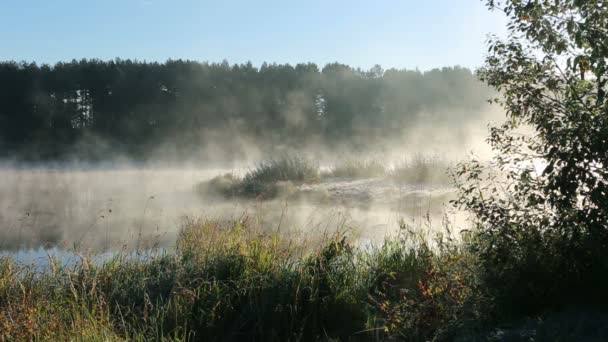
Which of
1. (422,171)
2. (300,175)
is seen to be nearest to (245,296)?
(422,171)

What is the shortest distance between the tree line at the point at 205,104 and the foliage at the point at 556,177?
27.1 m

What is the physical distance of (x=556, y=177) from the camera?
3645 millimetres

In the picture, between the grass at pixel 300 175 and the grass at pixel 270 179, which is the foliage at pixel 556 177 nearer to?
the grass at pixel 300 175

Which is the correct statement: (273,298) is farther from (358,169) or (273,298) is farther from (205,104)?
(205,104)

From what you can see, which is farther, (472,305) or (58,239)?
(58,239)

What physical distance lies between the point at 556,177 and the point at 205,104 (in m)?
34.1

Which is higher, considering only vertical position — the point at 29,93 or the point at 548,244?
the point at 29,93

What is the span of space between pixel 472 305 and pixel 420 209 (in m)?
4.85

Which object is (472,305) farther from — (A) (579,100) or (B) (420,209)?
(B) (420,209)

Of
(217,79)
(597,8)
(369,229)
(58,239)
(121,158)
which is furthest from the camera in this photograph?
(217,79)

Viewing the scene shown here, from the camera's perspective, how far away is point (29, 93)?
33.2 metres

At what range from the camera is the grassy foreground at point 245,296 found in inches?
167

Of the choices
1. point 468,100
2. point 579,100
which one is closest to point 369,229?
point 579,100

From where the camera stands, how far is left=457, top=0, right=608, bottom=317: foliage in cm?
362
